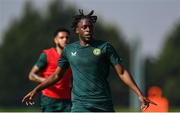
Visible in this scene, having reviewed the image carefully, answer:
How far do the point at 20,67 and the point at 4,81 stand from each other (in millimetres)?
2111

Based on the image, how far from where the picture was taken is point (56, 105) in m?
14.6

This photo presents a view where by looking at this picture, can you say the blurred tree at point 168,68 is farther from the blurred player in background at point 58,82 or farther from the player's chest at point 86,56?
the player's chest at point 86,56

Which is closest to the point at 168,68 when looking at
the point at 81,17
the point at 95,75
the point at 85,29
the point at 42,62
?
the point at 42,62

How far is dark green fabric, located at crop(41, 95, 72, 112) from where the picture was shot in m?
14.6

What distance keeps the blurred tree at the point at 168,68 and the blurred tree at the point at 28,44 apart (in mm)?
4055

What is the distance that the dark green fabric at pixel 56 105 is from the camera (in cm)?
1456

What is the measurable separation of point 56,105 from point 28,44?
69947 millimetres

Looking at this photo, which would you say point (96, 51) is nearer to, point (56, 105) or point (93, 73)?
point (93, 73)

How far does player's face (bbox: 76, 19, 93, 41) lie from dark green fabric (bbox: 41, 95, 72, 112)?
12.9 feet

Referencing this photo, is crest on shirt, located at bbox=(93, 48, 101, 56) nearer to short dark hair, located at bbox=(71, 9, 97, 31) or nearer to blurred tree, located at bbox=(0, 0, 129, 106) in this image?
short dark hair, located at bbox=(71, 9, 97, 31)

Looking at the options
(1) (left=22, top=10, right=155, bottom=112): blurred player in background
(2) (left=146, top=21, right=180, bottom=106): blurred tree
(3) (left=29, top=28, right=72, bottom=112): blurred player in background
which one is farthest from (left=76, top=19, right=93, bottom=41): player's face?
(2) (left=146, top=21, right=180, bottom=106): blurred tree

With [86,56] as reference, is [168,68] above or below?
below

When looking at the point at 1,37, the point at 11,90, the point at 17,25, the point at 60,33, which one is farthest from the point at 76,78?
the point at 17,25

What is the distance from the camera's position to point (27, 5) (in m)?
94.2
